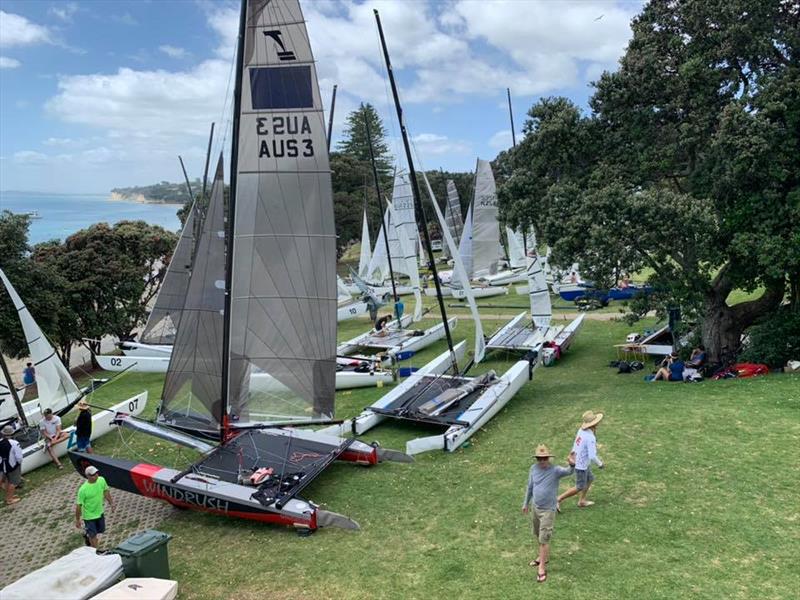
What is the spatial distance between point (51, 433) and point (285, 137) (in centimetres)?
831

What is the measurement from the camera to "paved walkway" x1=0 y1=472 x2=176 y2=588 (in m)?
8.66

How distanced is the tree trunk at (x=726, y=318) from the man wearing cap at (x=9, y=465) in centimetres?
1684

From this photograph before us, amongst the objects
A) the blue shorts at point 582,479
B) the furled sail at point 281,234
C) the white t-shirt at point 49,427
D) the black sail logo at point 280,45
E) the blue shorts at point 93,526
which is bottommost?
the blue shorts at point 93,526

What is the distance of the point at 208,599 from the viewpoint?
7188 mm

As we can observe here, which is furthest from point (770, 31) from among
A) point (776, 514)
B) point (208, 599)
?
point (208, 599)

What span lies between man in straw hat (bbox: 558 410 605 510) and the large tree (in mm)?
7058

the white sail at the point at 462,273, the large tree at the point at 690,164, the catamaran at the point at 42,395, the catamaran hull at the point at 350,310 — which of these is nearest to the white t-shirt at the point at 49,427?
the catamaran at the point at 42,395

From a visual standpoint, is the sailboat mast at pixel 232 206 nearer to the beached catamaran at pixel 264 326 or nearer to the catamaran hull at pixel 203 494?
the beached catamaran at pixel 264 326

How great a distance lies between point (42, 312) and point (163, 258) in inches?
320

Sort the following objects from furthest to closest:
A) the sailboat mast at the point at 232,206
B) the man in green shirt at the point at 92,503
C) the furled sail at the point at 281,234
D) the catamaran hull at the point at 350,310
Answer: the catamaran hull at the point at 350,310, the furled sail at the point at 281,234, the sailboat mast at the point at 232,206, the man in green shirt at the point at 92,503

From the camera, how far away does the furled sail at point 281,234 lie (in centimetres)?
944

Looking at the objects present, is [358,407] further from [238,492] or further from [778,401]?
[778,401]

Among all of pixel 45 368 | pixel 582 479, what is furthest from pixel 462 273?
pixel 45 368

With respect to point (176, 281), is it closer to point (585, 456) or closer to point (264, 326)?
point (264, 326)
